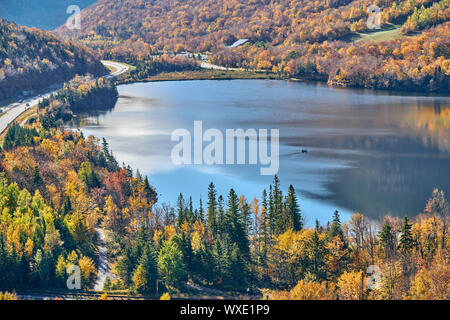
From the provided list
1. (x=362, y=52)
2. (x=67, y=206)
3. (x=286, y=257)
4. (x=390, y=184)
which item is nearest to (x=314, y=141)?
(x=390, y=184)

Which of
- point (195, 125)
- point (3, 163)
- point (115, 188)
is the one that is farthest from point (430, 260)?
point (195, 125)

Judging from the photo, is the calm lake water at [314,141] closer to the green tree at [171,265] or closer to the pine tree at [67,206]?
the pine tree at [67,206]

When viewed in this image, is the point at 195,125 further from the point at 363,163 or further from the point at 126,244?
the point at 126,244

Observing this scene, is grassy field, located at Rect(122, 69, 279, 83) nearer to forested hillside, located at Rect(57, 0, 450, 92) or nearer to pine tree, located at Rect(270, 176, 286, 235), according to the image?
forested hillside, located at Rect(57, 0, 450, 92)

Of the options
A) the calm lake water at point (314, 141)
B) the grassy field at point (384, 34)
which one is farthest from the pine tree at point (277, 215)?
the grassy field at point (384, 34)

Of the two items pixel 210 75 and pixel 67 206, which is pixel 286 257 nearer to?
pixel 67 206

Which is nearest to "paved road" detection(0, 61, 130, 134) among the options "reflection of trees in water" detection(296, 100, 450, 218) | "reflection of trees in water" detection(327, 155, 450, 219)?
"reflection of trees in water" detection(296, 100, 450, 218)
